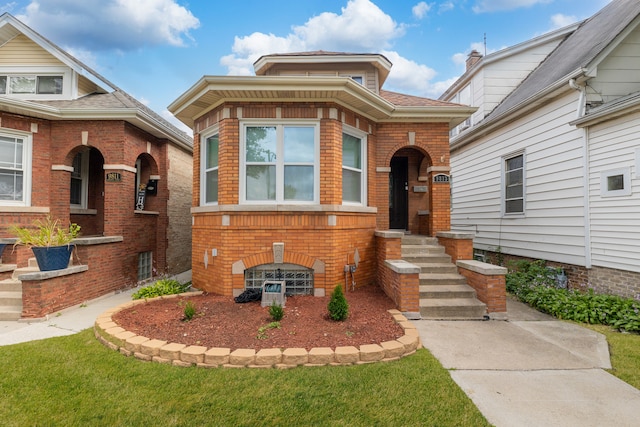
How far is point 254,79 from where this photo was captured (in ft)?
16.8

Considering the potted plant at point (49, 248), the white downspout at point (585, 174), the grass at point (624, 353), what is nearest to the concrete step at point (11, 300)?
the potted plant at point (49, 248)

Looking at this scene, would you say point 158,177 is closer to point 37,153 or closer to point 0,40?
point 37,153

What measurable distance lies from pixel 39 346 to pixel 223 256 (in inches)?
106

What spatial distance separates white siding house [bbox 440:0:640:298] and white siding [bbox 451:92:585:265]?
0.02 metres

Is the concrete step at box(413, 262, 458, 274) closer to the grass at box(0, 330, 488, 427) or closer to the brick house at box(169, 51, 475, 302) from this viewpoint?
the brick house at box(169, 51, 475, 302)

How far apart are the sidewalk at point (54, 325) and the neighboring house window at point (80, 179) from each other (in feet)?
12.1

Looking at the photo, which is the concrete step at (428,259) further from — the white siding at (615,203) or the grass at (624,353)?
the white siding at (615,203)

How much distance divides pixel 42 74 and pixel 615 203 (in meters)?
14.0

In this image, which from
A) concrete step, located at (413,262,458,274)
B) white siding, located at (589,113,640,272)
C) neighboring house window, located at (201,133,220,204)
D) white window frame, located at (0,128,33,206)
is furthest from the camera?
white window frame, located at (0,128,33,206)

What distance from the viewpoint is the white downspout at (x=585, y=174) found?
6.01 meters

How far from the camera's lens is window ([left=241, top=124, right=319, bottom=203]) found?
18.7ft

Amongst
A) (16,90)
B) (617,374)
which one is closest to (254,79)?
(617,374)

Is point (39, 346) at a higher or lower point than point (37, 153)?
lower

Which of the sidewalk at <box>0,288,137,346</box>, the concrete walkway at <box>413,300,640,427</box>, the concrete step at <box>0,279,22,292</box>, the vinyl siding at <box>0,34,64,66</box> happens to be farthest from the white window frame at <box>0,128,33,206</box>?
the concrete walkway at <box>413,300,640,427</box>
